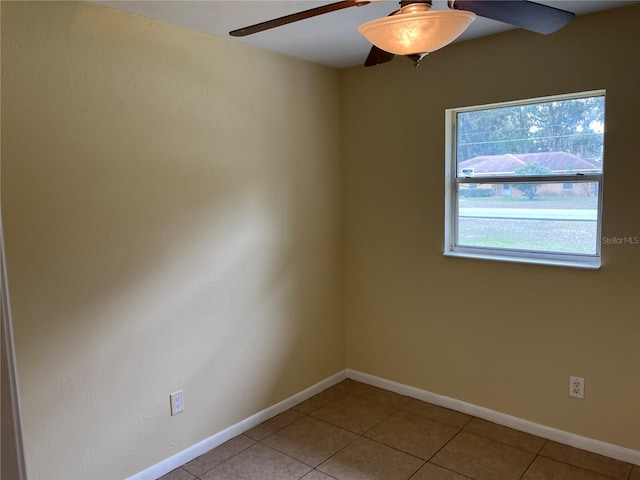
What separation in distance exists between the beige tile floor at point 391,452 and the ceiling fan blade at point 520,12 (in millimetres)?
2085

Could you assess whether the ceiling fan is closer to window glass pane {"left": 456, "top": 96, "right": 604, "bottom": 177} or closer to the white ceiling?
the white ceiling

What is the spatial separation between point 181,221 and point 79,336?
738 mm

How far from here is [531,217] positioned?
277 centimetres

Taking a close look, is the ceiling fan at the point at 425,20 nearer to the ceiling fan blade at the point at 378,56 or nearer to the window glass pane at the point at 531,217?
the ceiling fan blade at the point at 378,56

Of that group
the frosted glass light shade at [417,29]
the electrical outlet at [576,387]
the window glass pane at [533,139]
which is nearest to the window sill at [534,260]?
the window glass pane at [533,139]

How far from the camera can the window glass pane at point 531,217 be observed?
8.48ft

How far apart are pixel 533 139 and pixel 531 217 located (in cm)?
45

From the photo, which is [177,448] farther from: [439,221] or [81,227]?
[439,221]

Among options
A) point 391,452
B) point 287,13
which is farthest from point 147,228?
point 391,452

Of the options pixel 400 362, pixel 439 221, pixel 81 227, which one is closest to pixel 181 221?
pixel 81 227

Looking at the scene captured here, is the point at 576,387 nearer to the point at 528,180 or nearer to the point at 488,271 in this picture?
the point at 488,271

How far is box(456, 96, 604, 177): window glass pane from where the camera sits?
254cm

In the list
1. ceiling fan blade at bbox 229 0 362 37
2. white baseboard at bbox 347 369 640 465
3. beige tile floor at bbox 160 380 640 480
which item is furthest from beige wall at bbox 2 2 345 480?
ceiling fan blade at bbox 229 0 362 37

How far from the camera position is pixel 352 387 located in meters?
3.51
